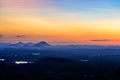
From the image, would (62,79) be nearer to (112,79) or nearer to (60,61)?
(112,79)

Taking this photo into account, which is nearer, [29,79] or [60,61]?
[29,79]

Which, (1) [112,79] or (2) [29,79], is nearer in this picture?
(1) [112,79]

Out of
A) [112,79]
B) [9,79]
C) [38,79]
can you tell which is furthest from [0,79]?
[112,79]

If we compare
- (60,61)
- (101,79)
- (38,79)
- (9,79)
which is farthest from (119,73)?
(60,61)

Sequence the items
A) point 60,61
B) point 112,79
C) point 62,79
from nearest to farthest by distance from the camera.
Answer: point 112,79, point 62,79, point 60,61

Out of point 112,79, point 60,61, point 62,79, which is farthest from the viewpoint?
Result: point 60,61

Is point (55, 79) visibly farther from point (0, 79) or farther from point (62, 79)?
point (0, 79)

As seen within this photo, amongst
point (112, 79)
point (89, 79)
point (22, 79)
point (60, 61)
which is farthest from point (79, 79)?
point (60, 61)
